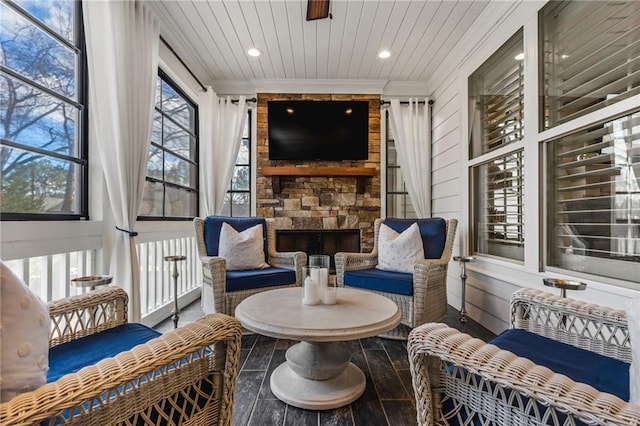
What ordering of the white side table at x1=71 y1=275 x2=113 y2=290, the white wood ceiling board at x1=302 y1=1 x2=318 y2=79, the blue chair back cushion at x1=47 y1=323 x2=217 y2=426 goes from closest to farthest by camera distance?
the blue chair back cushion at x1=47 y1=323 x2=217 y2=426, the white side table at x1=71 y1=275 x2=113 y2=290, the white wood ceiling board at x1=302 y1=1 x2=318 y2=79

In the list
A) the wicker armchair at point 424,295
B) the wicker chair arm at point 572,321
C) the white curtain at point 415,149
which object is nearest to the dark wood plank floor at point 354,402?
the wicker armchair at point 424,295

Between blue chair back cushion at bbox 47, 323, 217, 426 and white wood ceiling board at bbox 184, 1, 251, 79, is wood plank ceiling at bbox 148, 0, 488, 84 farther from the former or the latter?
blue chair back cushion at bbox 47, 323, 217, 426

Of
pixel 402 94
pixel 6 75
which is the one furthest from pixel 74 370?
pixel 402 94

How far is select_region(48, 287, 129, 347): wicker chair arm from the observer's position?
1.26m

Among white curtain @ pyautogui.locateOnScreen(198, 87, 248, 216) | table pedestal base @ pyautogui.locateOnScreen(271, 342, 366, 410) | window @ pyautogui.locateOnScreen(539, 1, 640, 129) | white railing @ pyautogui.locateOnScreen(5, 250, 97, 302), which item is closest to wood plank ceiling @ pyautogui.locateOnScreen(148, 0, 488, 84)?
white curtain @ pyautogui.locateOnScreen(198, 87, 248, 216)

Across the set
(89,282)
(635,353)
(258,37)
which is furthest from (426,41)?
(89,282)

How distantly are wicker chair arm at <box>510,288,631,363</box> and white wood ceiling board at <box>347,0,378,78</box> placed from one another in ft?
8.52

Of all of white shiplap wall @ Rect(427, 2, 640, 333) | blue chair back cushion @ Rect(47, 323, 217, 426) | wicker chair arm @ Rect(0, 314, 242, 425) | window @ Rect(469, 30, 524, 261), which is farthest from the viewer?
window @ Rect(469, 30, 524, 261)

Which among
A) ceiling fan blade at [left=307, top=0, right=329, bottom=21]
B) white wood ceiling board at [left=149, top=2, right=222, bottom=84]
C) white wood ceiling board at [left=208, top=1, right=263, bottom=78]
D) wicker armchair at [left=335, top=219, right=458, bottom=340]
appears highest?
white wood ceiling board at [left=208, top=1, right=263, bottom=78]

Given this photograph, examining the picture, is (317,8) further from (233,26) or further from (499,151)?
(499,151)

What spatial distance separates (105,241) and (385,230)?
2.34 m

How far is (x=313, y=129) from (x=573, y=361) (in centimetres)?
362

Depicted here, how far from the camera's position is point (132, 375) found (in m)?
0.78

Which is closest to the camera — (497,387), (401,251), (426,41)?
(497,387)
